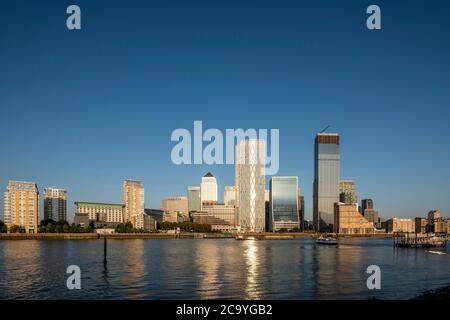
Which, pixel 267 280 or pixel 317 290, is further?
pixel 267 280

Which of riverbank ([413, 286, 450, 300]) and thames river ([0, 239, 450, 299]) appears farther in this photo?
thames river ([0, 239, 450, 299])

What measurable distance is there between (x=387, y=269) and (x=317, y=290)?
1057 inches

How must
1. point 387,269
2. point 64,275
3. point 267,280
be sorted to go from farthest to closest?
point 387,269, point 64,275, point 267,280

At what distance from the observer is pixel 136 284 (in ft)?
159

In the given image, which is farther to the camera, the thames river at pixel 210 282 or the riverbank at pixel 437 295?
the thames river at pixel 210 282

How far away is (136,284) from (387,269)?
38.3 meters

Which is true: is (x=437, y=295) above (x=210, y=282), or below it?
above

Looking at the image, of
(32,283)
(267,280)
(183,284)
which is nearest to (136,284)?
(183,284)

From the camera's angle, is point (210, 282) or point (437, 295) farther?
point (210, 282)

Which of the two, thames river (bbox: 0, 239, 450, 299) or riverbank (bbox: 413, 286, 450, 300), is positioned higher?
riverbank (bbox: 413, 286, 450, 300)

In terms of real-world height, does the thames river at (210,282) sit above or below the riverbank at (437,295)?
below
